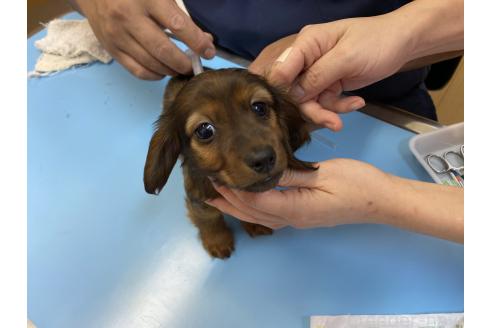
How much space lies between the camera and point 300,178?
1.02 metres

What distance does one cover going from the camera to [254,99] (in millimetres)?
1017

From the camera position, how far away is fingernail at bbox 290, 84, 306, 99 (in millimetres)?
1180

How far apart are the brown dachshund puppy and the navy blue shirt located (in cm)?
50

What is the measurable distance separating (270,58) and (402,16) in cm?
42

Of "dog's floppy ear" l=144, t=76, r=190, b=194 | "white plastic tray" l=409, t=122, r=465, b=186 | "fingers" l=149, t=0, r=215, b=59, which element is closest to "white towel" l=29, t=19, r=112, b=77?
"fingers" l=149, t=0, r=215, b=59

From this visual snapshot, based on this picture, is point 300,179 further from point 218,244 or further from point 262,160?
point 218,244

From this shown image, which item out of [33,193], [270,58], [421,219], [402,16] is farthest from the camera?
[33,193]

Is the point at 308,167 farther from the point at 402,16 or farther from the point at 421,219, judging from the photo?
the point at 402,16

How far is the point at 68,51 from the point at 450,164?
1652mm

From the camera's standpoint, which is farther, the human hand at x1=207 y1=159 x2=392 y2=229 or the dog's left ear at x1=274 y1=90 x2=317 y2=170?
the dog's left ear at x1=274 y1=90 x2=317 y2=170

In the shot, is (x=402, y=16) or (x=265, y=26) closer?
(x=402, y=16)

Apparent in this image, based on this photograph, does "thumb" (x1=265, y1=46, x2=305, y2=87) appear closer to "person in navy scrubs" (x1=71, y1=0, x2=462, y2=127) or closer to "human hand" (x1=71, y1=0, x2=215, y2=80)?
"person in navy scrubs" (x1=71, y1=0, x2=462, y2=127)

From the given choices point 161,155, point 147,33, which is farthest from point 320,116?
point 147,33

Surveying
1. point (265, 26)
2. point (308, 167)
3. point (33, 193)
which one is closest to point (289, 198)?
point (308, 167)
